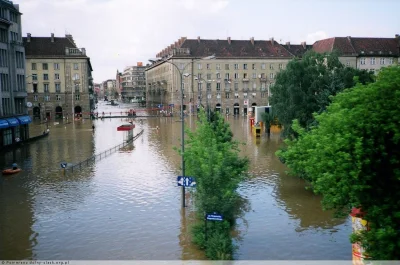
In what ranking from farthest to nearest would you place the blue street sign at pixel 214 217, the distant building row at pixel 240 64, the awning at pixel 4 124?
the distant building row at pixel 240 64
the awning at pixel 4 124
the blue street sign at pixel 214 217

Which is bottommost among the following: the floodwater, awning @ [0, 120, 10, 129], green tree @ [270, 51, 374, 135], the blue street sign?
the floodwater

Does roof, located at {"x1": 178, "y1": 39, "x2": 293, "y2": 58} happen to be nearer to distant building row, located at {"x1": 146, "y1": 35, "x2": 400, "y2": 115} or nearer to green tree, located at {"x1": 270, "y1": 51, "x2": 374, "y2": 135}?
distant building row, located at {"x1": 146, "y1": 35, "x2": 400, "y2": 115}

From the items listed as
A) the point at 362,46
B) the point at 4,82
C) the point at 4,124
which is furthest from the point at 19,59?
the point at 362,46

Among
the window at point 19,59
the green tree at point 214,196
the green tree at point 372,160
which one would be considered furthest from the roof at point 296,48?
the green tree at point 372,160

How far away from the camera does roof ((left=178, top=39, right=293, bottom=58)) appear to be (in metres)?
106

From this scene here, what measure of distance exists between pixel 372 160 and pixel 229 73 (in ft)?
315

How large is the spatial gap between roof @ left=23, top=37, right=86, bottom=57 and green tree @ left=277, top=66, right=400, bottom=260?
9395 cm

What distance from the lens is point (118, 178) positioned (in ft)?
108

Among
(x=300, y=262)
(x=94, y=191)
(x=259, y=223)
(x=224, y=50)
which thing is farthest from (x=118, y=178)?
(x=224, y=50)

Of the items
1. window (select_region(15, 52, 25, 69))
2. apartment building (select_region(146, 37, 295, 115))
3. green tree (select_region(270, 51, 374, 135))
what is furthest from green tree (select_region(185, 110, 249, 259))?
apartment building (select_region(146, 37, 295, 115))

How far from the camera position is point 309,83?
38469 millimetres

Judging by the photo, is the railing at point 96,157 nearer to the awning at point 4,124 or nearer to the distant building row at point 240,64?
the awning at point 4,124

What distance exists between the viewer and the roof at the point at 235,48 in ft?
347

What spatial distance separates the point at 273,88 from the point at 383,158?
31679mm
